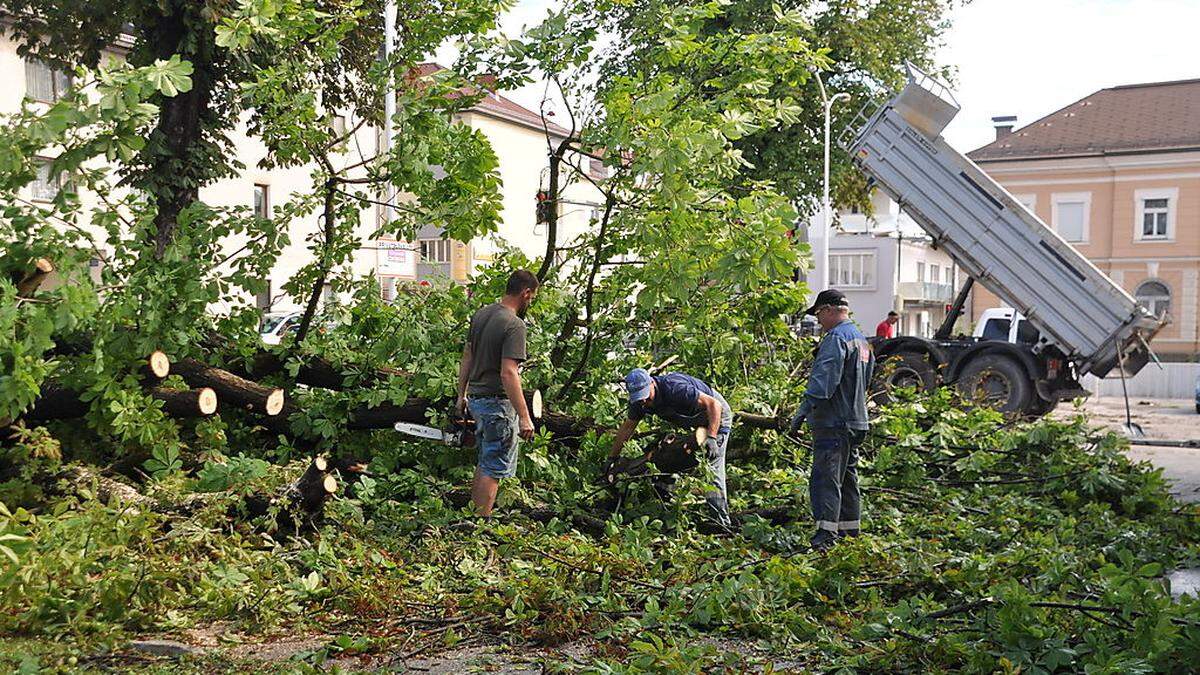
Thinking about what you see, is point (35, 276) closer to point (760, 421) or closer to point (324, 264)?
point (324, 264)

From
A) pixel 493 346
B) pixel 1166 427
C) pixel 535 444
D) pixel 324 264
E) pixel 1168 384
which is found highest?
pixel 324 264

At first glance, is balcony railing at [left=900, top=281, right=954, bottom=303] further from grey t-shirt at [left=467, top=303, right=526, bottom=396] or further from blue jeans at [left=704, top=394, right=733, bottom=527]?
grey t-shirt at [left=467, top=303, right=526, bottom=396]

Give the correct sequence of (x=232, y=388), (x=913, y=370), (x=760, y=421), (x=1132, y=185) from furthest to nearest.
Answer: (x=1132, y=185)
(x=913, y=370)
(x=760, y=421)
(x=232, y=388)

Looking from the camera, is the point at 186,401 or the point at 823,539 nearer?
the point at 823,539

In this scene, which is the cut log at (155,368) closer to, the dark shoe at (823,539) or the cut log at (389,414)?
the cut log at (389,414)

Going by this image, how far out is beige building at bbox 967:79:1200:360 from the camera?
135 ft

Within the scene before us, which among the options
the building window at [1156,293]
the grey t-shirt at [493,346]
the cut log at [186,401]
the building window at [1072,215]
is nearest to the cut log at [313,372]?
the cut log at [186,401]

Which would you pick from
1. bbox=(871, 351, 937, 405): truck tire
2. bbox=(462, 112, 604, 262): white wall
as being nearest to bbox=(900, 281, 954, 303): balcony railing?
bbox=(462, 112, 604, 262): white wall

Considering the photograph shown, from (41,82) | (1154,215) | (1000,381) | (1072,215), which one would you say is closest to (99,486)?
(1000,381)

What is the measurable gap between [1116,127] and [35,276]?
142 feet

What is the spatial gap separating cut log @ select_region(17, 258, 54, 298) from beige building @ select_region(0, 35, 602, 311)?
0.48 m

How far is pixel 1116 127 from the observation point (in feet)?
138

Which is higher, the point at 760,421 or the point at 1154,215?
the point at 1154,215

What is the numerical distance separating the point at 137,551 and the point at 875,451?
5.95 meters
